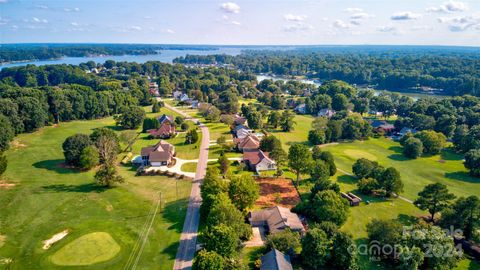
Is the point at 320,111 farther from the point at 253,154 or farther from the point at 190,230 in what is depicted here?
the point at 190,230

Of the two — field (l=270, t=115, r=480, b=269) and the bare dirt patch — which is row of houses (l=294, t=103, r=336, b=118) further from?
the bare dirt patch

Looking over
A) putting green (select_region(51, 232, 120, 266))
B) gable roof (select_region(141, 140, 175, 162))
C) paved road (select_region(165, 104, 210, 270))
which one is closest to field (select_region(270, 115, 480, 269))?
paved road (select_region(165, 104, 210, 270))

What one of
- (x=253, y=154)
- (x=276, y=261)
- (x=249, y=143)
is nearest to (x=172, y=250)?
(x=276, y=261)

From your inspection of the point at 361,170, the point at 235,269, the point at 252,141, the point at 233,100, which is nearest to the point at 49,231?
the point at 235,269

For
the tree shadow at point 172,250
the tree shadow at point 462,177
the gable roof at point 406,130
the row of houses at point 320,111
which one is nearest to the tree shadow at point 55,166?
the tree shadow at point 172,250

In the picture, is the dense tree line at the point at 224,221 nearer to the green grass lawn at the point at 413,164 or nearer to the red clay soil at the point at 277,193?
the red clay soil at the point at 277,193
